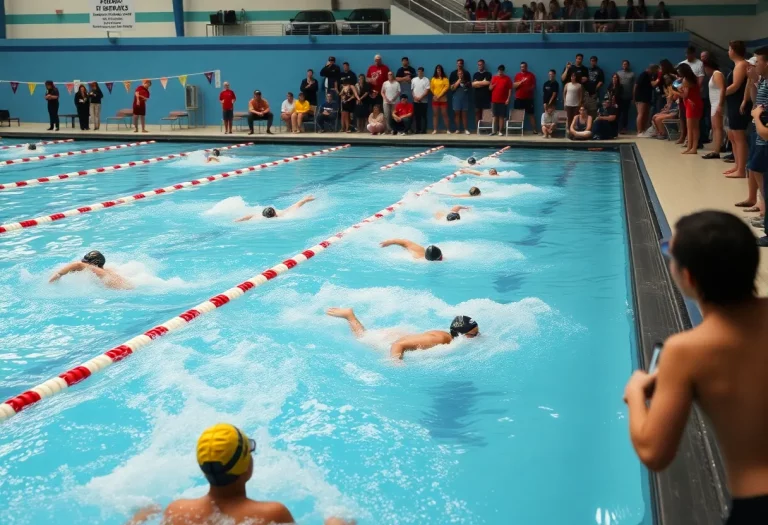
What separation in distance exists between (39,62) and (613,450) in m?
23.7

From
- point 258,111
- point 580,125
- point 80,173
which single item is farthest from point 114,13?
point 580,125

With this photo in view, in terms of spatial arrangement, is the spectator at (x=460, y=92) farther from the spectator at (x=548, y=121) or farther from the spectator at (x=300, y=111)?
the spectator at (x=300, y=111)

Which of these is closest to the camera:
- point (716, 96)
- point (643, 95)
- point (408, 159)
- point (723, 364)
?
point (723, 364)

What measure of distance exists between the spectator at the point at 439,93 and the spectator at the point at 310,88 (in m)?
2.98

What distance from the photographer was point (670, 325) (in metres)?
5.09

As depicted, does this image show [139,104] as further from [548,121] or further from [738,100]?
[738,100]

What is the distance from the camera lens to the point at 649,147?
15.6 meters

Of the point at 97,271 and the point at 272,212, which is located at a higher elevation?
the point at 272,212

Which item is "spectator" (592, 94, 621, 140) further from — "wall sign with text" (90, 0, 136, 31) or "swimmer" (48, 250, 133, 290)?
"swimmer" (48, 250, 133, 290)

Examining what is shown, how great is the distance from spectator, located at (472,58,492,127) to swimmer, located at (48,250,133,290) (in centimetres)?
1351

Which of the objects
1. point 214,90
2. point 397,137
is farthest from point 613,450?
point 214,90

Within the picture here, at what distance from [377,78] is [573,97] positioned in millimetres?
4727

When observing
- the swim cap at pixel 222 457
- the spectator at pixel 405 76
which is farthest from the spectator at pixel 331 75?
the swim cap at pixel 222 457

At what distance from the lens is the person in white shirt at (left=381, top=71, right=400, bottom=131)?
19.3 metres
